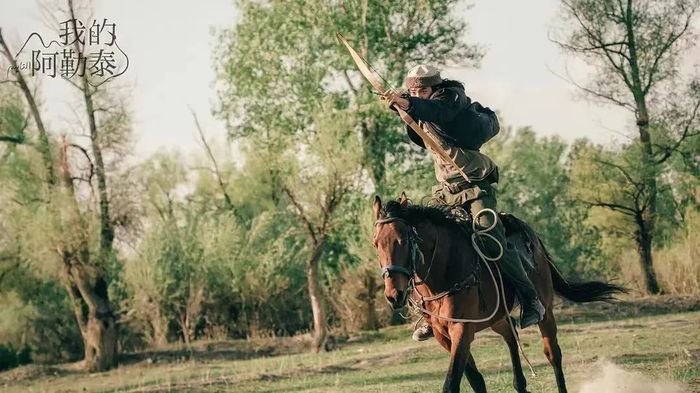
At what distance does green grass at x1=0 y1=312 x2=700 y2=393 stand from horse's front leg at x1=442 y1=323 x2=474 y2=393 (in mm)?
2988

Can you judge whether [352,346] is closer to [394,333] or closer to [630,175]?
[394,333]

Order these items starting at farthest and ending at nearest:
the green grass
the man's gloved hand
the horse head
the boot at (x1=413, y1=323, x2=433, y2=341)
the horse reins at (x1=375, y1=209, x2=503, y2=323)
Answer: the green grass → the boot at (x1=413, y1=323, x2=433, y2=341) → the man's gloved hand → the horse reins at (x1=375, y1=209, x2=503, y2=323) → the horse head

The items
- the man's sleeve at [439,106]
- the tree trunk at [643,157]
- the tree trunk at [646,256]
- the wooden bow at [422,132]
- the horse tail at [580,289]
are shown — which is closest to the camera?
the man's sleeve at [439,106]

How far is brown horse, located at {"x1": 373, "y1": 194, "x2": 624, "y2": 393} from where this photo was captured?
8.04m

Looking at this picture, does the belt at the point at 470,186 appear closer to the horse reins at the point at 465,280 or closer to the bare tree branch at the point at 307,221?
the horse reins at the point at 465,280

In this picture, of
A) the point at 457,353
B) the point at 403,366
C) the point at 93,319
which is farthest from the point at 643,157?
the point at 457,353

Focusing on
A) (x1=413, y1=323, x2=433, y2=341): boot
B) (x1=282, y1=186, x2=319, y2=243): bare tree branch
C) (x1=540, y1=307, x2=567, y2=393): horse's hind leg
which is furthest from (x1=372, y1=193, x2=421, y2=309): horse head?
(x1=282, y1=186, x2=319, y2=243): bare tree branch

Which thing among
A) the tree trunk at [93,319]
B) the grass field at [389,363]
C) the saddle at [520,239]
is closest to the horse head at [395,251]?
the saddle at [520,239]

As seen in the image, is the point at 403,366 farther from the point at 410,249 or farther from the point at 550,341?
the point at 410,249

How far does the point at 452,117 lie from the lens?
8.98m

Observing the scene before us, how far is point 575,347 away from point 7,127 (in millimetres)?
17970

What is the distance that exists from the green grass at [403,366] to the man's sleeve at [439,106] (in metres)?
4.02

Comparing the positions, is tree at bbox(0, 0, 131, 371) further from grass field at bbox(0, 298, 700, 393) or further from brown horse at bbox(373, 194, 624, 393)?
brown horse at bbox(373, 194, 624, 393)

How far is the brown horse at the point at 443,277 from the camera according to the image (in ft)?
26.4
